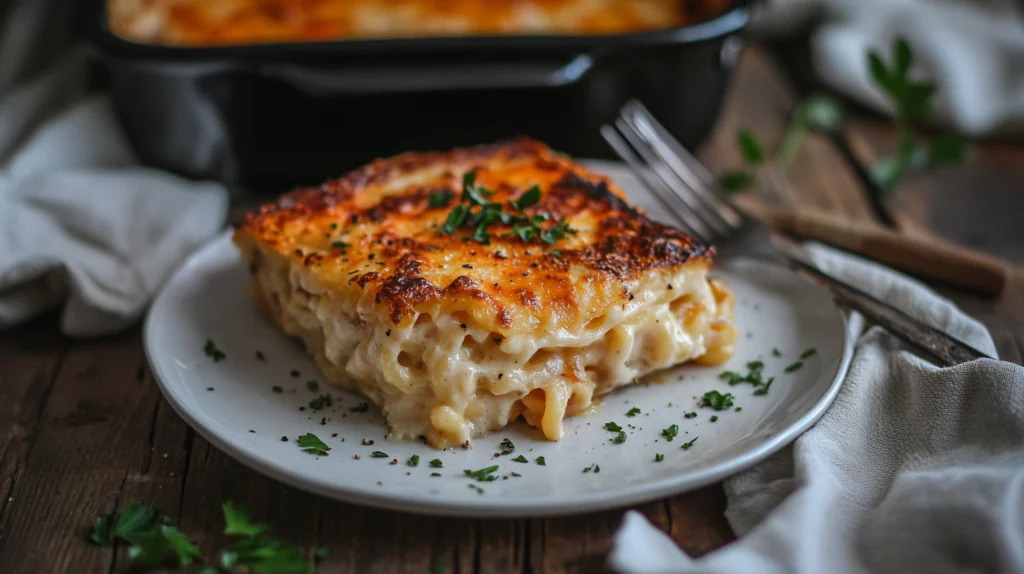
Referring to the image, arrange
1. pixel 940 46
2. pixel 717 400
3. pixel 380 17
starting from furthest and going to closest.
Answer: pixel 940 46 < pixel 380 17 < pixel 717 400

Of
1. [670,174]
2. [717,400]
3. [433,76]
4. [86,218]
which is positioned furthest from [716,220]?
[86,218]

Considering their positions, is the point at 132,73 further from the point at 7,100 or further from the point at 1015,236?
the point at 1015,236

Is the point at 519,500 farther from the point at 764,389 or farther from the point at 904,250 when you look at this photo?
the point at 904,250

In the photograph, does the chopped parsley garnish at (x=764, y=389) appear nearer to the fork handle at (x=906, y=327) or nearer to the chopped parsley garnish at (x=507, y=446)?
the fork handle at (x=906, y=327)

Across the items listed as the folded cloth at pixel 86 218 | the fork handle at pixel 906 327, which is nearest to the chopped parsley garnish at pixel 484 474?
the fork handle at pixel 906 327

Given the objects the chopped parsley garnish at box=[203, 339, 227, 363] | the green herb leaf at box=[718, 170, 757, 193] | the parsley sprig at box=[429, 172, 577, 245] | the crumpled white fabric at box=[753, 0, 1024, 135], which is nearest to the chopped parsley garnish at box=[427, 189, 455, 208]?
the parsley sprig at box=[429, 172, 577, 245]
